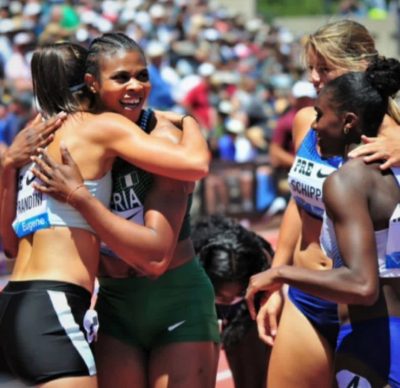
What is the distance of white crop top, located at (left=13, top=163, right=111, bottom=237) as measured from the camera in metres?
3.67

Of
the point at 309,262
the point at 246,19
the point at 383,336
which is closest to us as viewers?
the point at 383,336

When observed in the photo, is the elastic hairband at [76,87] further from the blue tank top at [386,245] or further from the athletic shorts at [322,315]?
the athletic shorts at [322,315]

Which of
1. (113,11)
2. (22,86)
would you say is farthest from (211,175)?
(113,11)

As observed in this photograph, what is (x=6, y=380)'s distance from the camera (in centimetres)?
381

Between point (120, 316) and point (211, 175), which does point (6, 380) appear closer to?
point (120, 316)

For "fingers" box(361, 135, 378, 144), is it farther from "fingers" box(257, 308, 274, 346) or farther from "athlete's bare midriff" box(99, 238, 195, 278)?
"fingers" box(257, 308, 274, 346)

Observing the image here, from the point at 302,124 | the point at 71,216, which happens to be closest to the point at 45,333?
the point at 71,216

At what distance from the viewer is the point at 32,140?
12.4 ft

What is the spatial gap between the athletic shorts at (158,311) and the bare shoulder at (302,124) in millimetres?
873

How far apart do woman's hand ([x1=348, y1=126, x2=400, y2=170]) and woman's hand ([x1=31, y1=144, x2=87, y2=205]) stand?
96cm

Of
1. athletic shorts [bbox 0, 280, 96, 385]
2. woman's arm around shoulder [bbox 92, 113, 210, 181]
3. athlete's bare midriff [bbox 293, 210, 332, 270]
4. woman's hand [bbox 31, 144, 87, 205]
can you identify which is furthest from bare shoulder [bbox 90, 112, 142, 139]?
athlete's bare midriff [bbox 293, 210, 332, 270]

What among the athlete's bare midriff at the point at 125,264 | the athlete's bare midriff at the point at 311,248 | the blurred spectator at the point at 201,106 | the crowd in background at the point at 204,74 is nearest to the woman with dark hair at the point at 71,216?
the athlete's bare midriff at the point at 125,264

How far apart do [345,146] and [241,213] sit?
10091mm

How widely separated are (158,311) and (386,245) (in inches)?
41.5
